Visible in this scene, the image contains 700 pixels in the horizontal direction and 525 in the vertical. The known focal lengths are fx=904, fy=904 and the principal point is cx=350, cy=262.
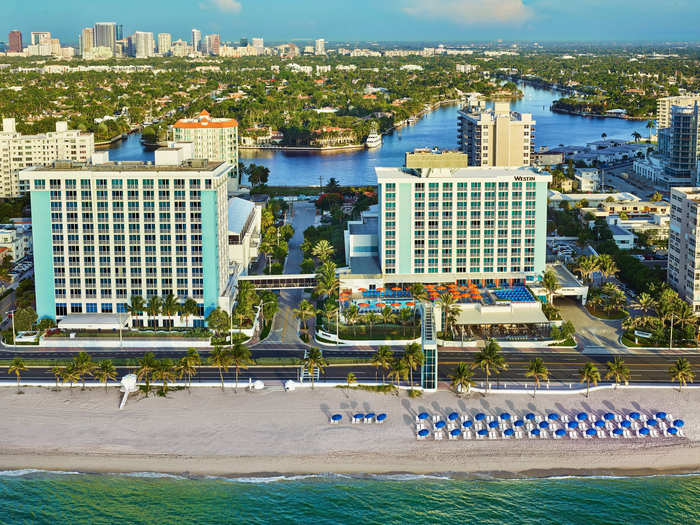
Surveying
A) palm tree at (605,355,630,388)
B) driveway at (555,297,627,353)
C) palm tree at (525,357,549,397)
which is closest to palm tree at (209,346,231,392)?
palm tree at (525,357,549,397)

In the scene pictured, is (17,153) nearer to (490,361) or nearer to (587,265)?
(587,265)

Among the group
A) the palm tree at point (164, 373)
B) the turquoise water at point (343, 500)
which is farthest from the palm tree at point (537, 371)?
the palm tree at point (164, 373)

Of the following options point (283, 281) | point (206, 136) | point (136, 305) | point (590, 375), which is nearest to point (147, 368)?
point (136, 305)

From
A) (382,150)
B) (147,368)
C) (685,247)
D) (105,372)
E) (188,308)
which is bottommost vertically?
(105,372)

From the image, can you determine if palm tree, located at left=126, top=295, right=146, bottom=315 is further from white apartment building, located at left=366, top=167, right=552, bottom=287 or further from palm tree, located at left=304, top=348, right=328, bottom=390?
white apartment building, located at left=366, top=167, right=552, bottom=287

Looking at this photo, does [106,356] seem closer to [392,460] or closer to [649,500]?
[392,460]

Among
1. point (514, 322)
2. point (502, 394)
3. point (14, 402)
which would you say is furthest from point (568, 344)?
point (14, 402)

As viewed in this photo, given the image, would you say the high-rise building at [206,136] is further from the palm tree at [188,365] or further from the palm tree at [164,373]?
the palm tree at [164,373]
